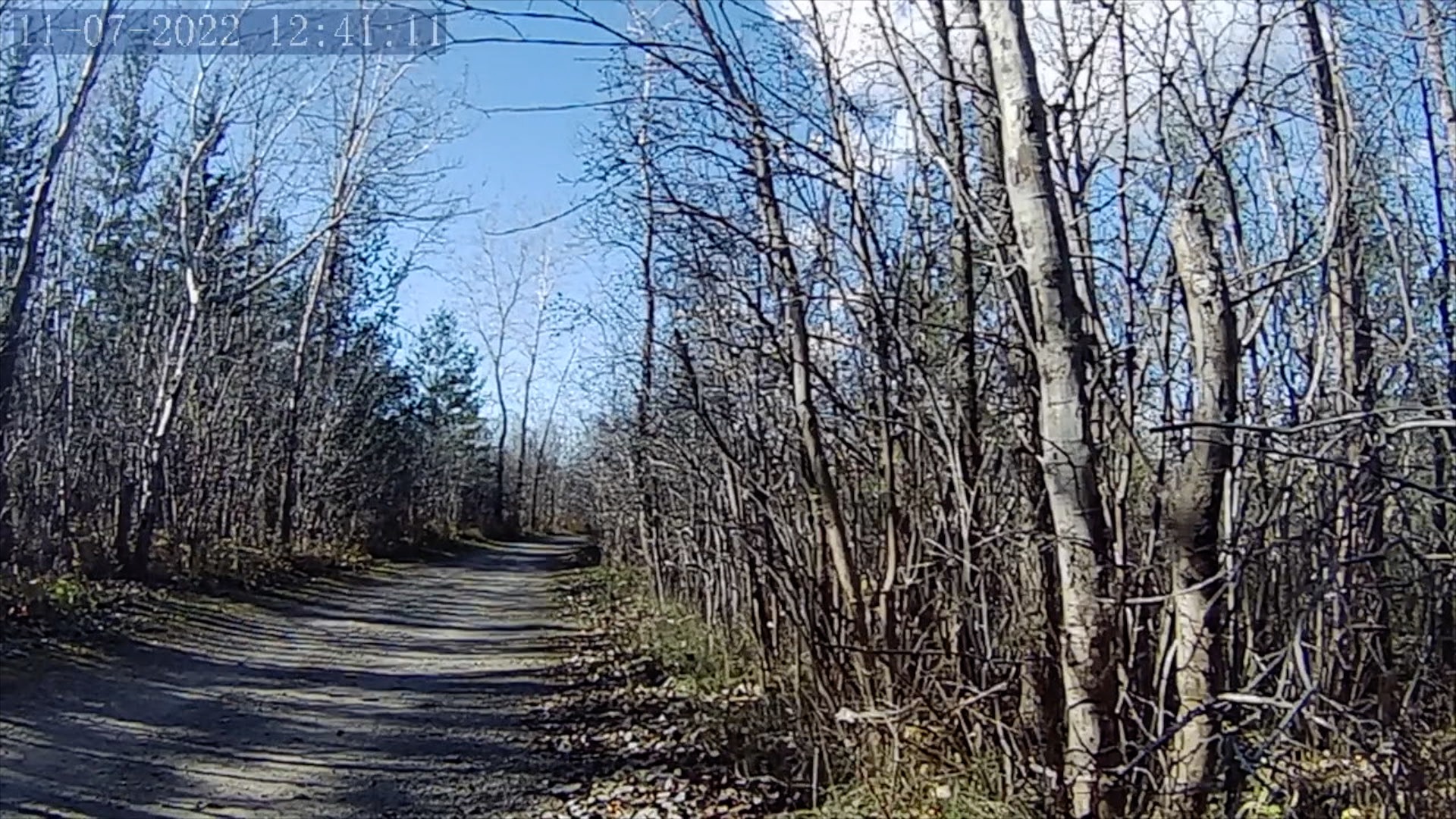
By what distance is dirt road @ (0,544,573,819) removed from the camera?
5.62 meters

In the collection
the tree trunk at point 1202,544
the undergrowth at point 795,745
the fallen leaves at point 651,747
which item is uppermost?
the tree trunk at point 1202,544

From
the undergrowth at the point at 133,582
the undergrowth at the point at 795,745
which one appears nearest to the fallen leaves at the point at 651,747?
the undergrowth at the point at 795,745

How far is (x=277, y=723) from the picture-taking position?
7344 mm

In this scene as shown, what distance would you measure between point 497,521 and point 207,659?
1296 inches

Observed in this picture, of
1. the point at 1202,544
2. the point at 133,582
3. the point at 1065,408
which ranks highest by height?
the point at 1065,408

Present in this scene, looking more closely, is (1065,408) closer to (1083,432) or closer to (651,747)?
(1083,432)

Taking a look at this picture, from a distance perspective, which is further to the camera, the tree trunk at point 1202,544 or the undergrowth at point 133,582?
the undergrowth at point 133,582

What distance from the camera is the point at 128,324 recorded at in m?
18.0

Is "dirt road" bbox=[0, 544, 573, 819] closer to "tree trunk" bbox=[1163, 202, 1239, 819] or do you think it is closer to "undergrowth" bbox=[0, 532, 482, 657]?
"undergrowth" bbox=[0, 532, 482, 657]

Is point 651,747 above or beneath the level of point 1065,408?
beneath

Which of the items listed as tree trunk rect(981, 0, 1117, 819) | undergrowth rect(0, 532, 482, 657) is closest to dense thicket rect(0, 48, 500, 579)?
undergrowth rect(0, 532, 482, 657)

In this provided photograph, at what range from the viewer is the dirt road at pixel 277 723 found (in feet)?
18.4

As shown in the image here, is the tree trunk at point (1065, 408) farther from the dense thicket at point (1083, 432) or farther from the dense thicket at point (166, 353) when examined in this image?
the dense thicket at point (166, 353)

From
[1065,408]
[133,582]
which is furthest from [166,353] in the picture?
[1065,408]
